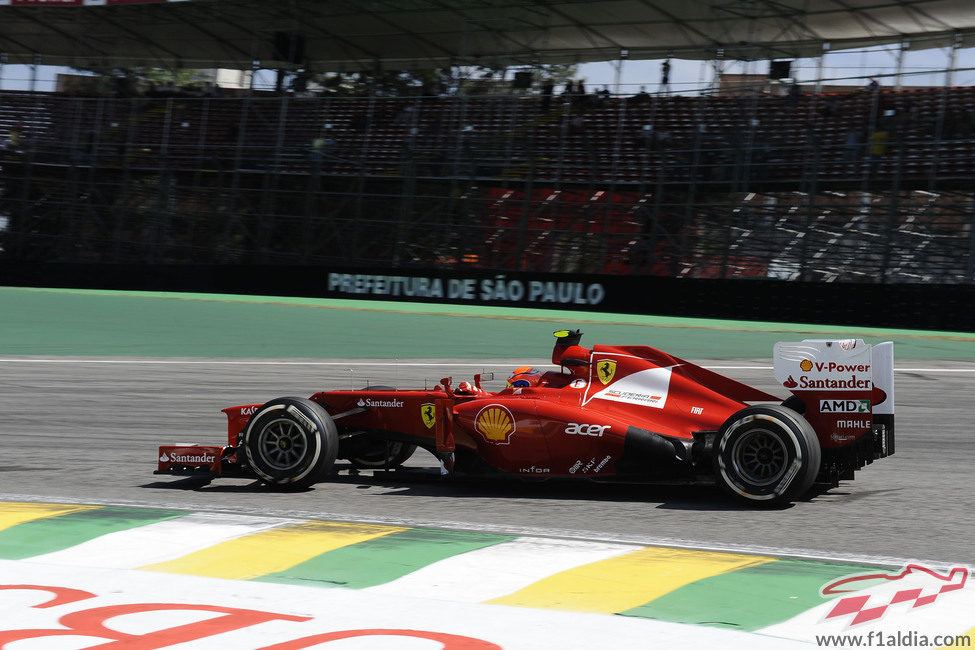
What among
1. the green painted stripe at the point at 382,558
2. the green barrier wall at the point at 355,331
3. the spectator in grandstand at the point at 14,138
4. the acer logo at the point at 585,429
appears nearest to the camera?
the green painted stripe at the point at 382,558

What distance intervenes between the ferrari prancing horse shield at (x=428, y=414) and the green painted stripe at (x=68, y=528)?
1556 millimetres

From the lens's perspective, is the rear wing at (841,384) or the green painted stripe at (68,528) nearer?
the green painted stripe at (68,528)

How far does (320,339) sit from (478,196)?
420 inches

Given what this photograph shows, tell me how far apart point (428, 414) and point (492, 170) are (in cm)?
2198

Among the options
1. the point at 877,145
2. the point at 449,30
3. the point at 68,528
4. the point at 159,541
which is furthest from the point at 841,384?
the point at 449,30

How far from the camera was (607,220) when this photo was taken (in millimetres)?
26219

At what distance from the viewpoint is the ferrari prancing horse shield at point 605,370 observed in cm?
680

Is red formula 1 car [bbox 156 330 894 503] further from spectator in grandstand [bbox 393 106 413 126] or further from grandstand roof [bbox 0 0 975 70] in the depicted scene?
spectator in grandstand [bbox 393 106 413 126]

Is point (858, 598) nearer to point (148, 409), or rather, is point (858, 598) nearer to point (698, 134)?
point (148, 409)

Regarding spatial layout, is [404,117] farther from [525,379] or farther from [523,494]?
[523,494]

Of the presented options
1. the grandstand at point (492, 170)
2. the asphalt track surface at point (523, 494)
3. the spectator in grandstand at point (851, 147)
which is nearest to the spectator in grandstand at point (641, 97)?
the grandstand at point (492, 170)

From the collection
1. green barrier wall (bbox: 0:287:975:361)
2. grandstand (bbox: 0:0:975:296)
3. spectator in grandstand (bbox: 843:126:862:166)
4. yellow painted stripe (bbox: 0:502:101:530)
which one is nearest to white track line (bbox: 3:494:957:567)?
yellow painted stripe (bbox: 0:502:101:530)

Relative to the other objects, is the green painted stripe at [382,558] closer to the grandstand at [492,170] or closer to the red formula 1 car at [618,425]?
the red formula 1 car at [618,425]

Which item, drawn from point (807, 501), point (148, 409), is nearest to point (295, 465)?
point (807, 501)
